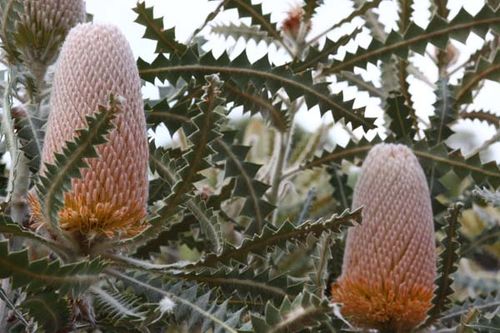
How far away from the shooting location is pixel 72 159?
1.37m

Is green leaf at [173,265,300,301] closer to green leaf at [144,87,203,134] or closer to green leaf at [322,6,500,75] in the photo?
green leaf at [144,87,203,134]

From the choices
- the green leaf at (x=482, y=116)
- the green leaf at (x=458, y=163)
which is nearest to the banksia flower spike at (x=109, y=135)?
the green leaf at (x=458, y=163)

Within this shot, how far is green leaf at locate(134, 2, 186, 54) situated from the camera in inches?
75.5

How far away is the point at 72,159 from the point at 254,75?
618 mm

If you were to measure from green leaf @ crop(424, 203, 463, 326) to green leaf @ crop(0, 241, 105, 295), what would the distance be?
2.50 ft

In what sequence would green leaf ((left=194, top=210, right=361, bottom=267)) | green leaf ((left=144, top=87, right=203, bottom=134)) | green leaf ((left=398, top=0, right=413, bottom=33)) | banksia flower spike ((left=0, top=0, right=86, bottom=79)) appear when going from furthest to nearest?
green leaf ((left=398, top=0, right=413, bottom=33)) → green leaf ((left=144, top=87, right=203, bottom=134)) → banksia flower spike ((left=0, top=0, right=86, bottom=79)) → green leaf ((left=194, top=210, right=361, bottom=267))

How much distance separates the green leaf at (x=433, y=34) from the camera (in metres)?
1.98

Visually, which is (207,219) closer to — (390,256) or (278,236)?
(278,236)

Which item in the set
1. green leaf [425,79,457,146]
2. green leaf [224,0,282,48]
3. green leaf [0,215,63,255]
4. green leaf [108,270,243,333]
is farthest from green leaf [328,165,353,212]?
green leaf [0,215,63,255]

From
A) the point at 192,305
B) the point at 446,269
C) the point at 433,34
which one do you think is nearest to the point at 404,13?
the point at 433,34

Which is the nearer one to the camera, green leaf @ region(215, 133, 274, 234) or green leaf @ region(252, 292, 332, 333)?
green leaf @ region(252, 292, 332, 333)

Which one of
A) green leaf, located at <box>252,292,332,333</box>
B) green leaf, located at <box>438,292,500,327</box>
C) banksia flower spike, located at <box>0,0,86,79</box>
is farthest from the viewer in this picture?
green leaf, located at <box>438,292,500,327</box>

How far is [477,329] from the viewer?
175cm

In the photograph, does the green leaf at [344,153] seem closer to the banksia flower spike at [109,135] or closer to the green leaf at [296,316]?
the banksia flower spike at [109,135]
